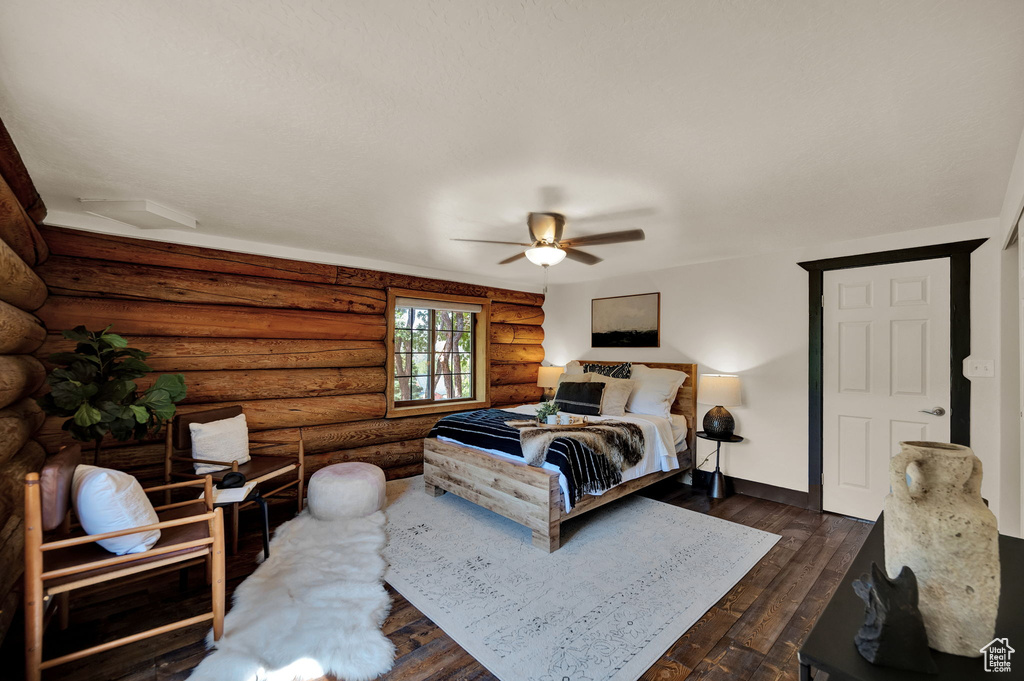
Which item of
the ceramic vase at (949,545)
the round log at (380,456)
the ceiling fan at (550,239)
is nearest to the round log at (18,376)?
the round log at (380,456)

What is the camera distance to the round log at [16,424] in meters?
2.18

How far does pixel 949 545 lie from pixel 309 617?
2.59 metres

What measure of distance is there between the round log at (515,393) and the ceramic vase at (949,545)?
4.99 meters

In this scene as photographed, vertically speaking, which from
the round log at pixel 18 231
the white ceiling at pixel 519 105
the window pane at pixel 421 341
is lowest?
the window pane at pixel 421 341

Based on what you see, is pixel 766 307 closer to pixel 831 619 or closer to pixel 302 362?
pixel 831 619

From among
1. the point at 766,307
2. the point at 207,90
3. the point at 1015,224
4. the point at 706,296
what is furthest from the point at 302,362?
the point at 1015,224

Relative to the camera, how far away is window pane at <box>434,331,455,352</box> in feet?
18.2

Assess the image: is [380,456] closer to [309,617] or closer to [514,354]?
[514,354]

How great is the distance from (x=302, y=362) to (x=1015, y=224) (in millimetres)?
5356

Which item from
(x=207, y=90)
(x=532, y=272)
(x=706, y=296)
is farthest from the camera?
(x=532, y=272)

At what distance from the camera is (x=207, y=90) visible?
1.71 meters

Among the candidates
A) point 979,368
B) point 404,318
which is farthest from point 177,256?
point 979,368

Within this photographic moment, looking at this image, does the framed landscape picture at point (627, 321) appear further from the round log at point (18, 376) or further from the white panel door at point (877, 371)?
the round log at point (18, 376)

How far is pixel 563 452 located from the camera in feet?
10.7
